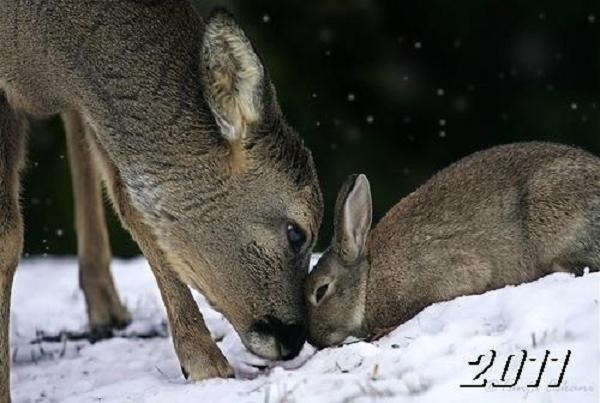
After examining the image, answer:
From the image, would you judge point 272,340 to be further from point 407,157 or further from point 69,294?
point 407,157

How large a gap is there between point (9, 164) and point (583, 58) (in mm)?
6626

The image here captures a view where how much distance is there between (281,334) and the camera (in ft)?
22.8

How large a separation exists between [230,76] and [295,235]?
2.33 ft

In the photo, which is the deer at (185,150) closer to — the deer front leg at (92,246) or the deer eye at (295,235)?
the deer eye at (295,235)

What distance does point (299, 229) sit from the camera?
6938 mm

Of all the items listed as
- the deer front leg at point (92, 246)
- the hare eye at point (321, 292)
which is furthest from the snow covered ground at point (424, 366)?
the deer front leg at point (92, 246)

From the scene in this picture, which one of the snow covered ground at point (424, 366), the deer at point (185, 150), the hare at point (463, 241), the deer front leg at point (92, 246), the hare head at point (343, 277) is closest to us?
the snow covered ground at point (424, 366)

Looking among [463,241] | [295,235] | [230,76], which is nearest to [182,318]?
[295,235]

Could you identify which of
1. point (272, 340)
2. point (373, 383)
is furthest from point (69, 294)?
point (373, 383)

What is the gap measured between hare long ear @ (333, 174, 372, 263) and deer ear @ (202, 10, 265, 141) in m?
0.56

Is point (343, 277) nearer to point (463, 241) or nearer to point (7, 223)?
point (463, 241)

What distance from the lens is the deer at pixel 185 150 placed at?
22.7 ft

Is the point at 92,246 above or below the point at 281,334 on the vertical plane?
above

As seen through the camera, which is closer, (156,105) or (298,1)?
(156,105)
